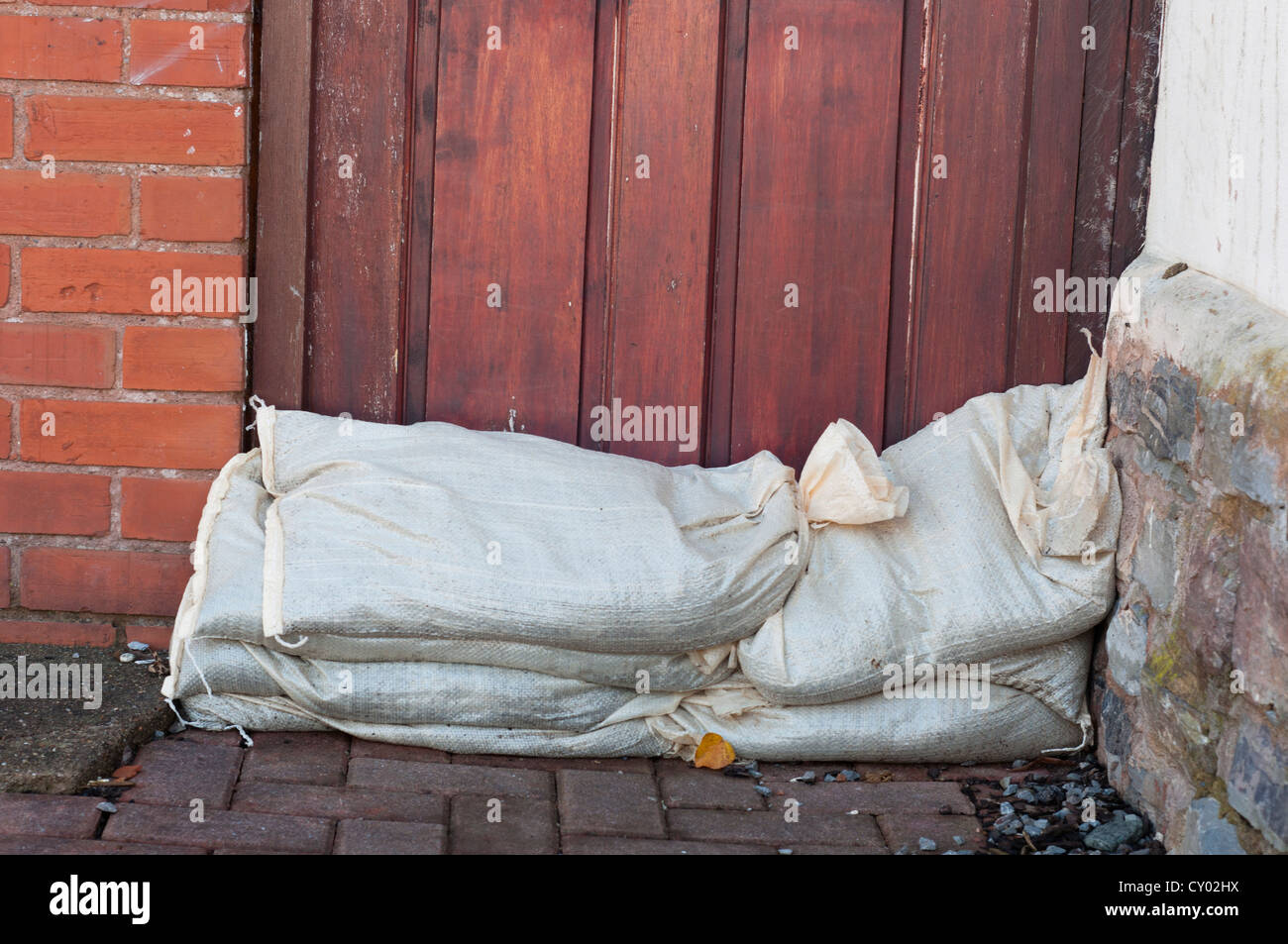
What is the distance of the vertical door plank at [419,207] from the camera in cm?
254

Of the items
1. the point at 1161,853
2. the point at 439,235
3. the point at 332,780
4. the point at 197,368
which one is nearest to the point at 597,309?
the point at 439,235

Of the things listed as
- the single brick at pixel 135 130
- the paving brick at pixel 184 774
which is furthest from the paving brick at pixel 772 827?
the single brick at pixel 135 130

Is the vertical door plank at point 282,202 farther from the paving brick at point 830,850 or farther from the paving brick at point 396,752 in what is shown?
the paving brick at point 830,850

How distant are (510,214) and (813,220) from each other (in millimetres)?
605

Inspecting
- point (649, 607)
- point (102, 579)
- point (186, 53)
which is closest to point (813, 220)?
point (649, 607)

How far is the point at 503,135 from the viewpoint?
8.40 feet

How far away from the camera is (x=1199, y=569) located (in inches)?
76.3

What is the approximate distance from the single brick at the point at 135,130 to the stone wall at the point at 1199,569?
170cm

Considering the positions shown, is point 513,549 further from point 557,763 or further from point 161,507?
point 161,507

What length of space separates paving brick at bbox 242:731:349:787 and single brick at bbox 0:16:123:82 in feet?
4.12

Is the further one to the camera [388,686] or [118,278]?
[118,278]

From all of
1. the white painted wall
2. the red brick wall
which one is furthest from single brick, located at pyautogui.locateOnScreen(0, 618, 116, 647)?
the white painted wall

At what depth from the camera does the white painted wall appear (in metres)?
1.88

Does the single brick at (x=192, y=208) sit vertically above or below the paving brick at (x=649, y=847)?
above
